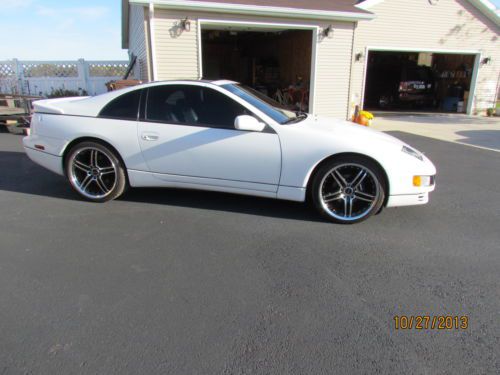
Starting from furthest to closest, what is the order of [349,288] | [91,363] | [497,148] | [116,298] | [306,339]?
[497,148] < [349,288] < [116,298] < [306,339] < [91,363]

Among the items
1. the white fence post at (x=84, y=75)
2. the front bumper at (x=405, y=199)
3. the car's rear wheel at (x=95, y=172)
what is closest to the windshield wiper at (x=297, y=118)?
the front bumper at (x=405, y=199)

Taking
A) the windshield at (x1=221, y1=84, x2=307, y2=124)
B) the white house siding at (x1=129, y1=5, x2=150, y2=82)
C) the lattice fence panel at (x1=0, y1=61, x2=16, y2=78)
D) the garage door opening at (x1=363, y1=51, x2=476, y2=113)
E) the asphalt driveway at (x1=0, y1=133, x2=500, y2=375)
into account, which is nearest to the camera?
the asphalt driveway at (x1=0, y1=133, x2=500, y2=375)

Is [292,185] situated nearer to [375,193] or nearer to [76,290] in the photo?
[375,193]

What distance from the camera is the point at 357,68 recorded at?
40.1ft

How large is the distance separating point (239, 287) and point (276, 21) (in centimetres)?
920

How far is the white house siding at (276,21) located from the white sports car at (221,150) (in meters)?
5.58

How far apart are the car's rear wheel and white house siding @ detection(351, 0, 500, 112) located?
9.76 m

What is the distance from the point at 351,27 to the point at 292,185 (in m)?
8.93

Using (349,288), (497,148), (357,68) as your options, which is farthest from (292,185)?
(357,68)

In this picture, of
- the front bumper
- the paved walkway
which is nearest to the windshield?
the front bumper

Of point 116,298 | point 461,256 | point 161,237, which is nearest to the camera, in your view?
point 116,298

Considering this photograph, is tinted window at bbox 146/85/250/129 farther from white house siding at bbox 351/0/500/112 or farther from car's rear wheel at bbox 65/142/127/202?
white house siding at bbox 351/0/500/112

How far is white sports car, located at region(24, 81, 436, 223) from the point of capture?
3.54 meters

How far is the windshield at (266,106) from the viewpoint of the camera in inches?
154
